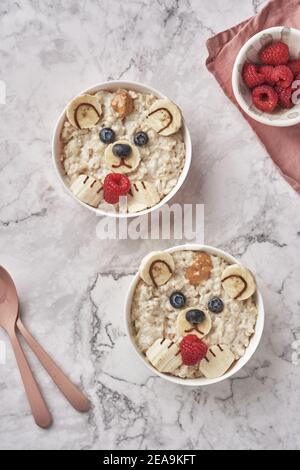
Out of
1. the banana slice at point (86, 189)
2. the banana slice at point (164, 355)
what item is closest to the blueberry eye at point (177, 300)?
the banana slice at point (164, 355)

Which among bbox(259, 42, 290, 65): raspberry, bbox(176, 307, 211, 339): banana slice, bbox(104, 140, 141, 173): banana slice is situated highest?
bbox(259, 42, 290, 65): raspberry

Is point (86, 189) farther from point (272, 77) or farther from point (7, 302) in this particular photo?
point (272, 77)

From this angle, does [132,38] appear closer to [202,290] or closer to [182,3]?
[182,3]

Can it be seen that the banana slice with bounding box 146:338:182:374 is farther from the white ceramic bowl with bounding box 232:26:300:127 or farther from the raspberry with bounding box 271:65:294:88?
the raspberry with bounding box 271:65:294:88

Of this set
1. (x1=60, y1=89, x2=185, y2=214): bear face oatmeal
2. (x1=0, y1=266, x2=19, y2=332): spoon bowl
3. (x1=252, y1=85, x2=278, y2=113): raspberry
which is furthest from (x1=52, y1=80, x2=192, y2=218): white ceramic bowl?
(x1=0, y1=266, x2=19, y2=332): spoon bowl

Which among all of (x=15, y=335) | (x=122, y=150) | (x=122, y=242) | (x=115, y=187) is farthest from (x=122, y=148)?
(x=15, y=335)

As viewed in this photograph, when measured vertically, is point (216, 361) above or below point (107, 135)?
below
